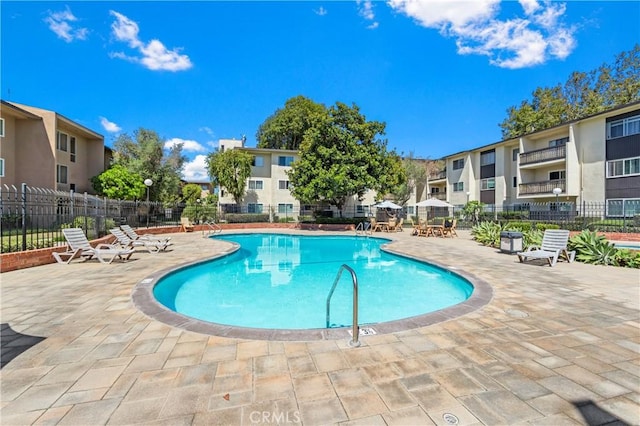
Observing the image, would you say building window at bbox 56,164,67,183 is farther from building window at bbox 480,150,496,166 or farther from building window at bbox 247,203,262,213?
building window at bbox 480,150,496,166

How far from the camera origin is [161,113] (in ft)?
76.8

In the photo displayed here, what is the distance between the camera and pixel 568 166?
20.4m

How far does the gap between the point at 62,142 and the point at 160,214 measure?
813 cm

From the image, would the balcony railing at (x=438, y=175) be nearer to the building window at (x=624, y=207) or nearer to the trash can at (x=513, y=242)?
the building window at (x=624, y=207)

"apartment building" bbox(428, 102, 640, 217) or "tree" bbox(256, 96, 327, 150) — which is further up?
"tree" bbox(256, 96, 327, 150)

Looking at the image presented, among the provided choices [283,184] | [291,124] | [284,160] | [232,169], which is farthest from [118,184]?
[291,124]

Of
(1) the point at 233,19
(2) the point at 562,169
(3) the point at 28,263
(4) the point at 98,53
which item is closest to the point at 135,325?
(3) the point at 28,263

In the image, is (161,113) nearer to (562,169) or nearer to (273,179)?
(273,179)

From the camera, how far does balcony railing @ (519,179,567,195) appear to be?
21062 millimetres

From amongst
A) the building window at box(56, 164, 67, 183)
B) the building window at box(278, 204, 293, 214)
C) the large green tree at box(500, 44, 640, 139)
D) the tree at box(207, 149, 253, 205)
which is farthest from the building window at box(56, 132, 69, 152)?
the large green tree at box(500, 44, 640, 139)

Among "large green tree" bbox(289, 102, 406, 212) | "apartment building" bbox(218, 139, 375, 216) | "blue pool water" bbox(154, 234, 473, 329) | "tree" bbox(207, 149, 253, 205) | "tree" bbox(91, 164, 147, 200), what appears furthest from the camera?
"apartment building" bbox(218, 139, 375, 216)

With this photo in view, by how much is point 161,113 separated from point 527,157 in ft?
97.2

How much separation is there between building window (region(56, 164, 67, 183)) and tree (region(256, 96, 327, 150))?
21.7 m

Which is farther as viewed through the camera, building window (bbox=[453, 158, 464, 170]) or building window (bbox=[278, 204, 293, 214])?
building window (bbox=[453, 158, 464, 170])
